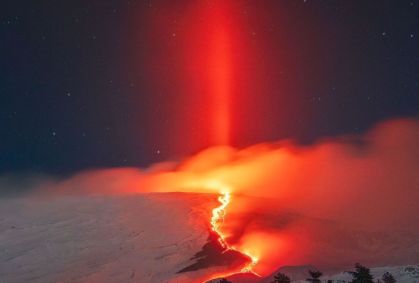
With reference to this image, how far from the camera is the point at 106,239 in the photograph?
468 feet

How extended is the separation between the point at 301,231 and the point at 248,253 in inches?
1409

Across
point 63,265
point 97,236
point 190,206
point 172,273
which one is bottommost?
point 172,273

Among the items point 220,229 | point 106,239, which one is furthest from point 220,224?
point 106,239

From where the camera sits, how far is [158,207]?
176 m

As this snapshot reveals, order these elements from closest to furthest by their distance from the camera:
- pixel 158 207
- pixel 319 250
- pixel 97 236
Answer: pixel 319 250 → pixel 97 236 → pixel 158 207

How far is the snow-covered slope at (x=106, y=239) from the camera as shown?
115 m

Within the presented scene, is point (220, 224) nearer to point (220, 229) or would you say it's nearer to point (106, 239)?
point (220, 229)

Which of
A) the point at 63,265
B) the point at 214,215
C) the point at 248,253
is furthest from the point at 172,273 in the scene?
the point at 214,215

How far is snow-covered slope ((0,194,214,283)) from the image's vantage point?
11456 centimetres

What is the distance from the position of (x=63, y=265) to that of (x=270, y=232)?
61073 millimetres

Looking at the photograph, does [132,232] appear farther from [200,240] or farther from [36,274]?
[36,274]

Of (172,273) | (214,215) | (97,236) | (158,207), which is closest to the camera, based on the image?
(172,273)

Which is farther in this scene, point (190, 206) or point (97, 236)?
point (190, 206)

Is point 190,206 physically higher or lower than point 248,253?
higher
